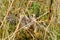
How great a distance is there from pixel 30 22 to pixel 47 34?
197 millimetres

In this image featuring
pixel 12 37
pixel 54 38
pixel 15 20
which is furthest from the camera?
pixel 15 20

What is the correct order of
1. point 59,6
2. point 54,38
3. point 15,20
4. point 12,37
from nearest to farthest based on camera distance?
point 12,37, point 54,38, point 15,20, point 59,6

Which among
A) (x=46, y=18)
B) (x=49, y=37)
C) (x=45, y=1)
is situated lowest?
(x=49, y=37)

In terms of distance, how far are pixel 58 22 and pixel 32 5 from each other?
0.33 metres

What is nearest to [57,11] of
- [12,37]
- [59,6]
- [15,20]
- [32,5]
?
[59,6]

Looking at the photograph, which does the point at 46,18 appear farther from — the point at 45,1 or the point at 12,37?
the point at 12,37

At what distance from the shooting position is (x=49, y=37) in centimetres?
181

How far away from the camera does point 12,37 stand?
1.65 metres

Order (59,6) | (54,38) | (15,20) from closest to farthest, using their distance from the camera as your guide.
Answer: (54,38) < (15,20) < (59,6)

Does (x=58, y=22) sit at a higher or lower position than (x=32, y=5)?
lower

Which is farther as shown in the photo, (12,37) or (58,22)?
(58,22)

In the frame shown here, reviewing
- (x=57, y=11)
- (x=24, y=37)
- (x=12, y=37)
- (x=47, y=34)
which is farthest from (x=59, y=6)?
(x=12, y=37)

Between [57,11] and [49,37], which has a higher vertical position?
[57,11]

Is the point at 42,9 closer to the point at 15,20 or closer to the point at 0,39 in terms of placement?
the point at 15,20
